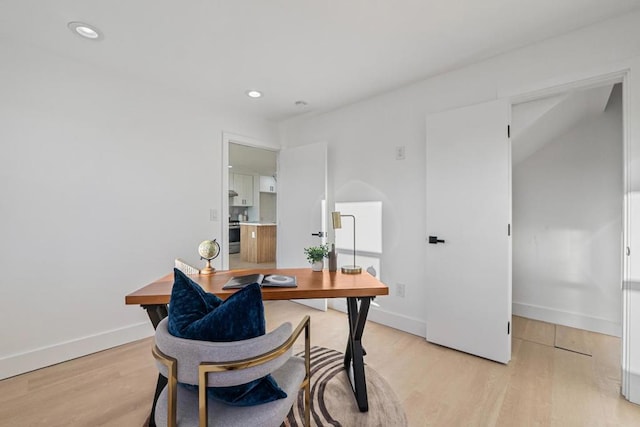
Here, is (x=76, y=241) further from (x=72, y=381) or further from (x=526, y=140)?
(x=526, y=140)

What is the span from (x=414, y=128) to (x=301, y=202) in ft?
5.34

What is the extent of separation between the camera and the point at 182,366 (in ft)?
3.07

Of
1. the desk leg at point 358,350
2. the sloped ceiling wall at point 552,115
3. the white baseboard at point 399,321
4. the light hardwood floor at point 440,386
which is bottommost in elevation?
the light hardwood floor at point 440,386

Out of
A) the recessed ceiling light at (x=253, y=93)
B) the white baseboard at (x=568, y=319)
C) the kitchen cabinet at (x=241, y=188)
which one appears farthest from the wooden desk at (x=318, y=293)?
the kitchen cabinet at (x=241, y=188)

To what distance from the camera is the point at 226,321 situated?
944mm

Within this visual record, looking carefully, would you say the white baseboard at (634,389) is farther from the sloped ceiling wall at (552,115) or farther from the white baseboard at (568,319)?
the sloped ceiling wall at (552,115)

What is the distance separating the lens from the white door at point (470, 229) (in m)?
2.27

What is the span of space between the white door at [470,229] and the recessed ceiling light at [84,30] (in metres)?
2.66

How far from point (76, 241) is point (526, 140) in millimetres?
4249

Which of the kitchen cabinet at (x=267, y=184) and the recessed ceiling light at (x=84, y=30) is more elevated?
the recessed ceiling light at (x=84, y=30)

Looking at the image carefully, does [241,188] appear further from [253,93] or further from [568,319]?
[568,319]

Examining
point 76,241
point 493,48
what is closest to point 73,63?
point 76,241

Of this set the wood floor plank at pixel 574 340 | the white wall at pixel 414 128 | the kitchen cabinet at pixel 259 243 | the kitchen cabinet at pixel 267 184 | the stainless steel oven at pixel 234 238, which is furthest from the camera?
the kitchen cabinet at pixel 267 184

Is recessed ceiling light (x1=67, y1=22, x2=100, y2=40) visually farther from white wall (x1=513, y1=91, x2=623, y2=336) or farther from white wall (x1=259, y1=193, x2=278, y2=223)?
white wall (x1=259, y1=193, x2=278, y2=223)
